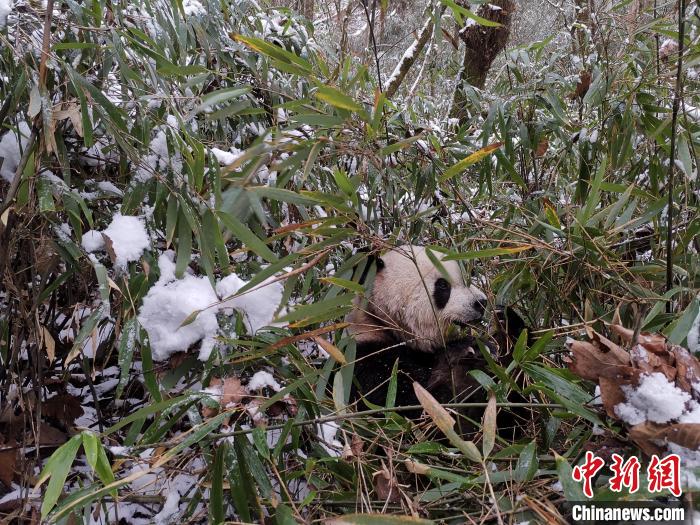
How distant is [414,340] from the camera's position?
193 centimetres

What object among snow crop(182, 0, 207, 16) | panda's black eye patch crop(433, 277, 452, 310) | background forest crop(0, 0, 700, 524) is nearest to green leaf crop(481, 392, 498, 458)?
background forest crop(0, 0, 700, 524)

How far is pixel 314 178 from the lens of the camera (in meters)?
2.20

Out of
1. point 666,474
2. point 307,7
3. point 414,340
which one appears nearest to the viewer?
point 666,474

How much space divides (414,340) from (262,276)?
0.90m

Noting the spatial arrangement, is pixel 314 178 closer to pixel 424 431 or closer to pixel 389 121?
pixel 389 121

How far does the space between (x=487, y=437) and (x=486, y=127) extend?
1.59 m

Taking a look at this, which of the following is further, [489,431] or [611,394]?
[489,431]

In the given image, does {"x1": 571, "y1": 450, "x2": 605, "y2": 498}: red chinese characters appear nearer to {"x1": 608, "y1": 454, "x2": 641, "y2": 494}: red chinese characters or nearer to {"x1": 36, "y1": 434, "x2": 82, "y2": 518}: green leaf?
{"x1": 608, "y1": 454, "x2": 641, "y2": 494}: red chinese characters

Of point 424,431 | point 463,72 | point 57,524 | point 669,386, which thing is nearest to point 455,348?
point 424,431

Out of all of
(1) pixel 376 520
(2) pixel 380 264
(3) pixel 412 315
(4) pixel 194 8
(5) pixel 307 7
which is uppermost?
(4) pixel 194 8

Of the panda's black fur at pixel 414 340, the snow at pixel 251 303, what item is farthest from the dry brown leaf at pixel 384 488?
the panda's black fur at pixel 414 340

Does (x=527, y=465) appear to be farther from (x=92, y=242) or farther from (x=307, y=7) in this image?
Answer: (x=307, y=7)

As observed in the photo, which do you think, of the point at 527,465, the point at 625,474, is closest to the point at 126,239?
the point at 527,465

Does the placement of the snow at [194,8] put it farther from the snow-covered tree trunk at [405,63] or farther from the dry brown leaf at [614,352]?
the snow-covered tree trunk at [405,63]
